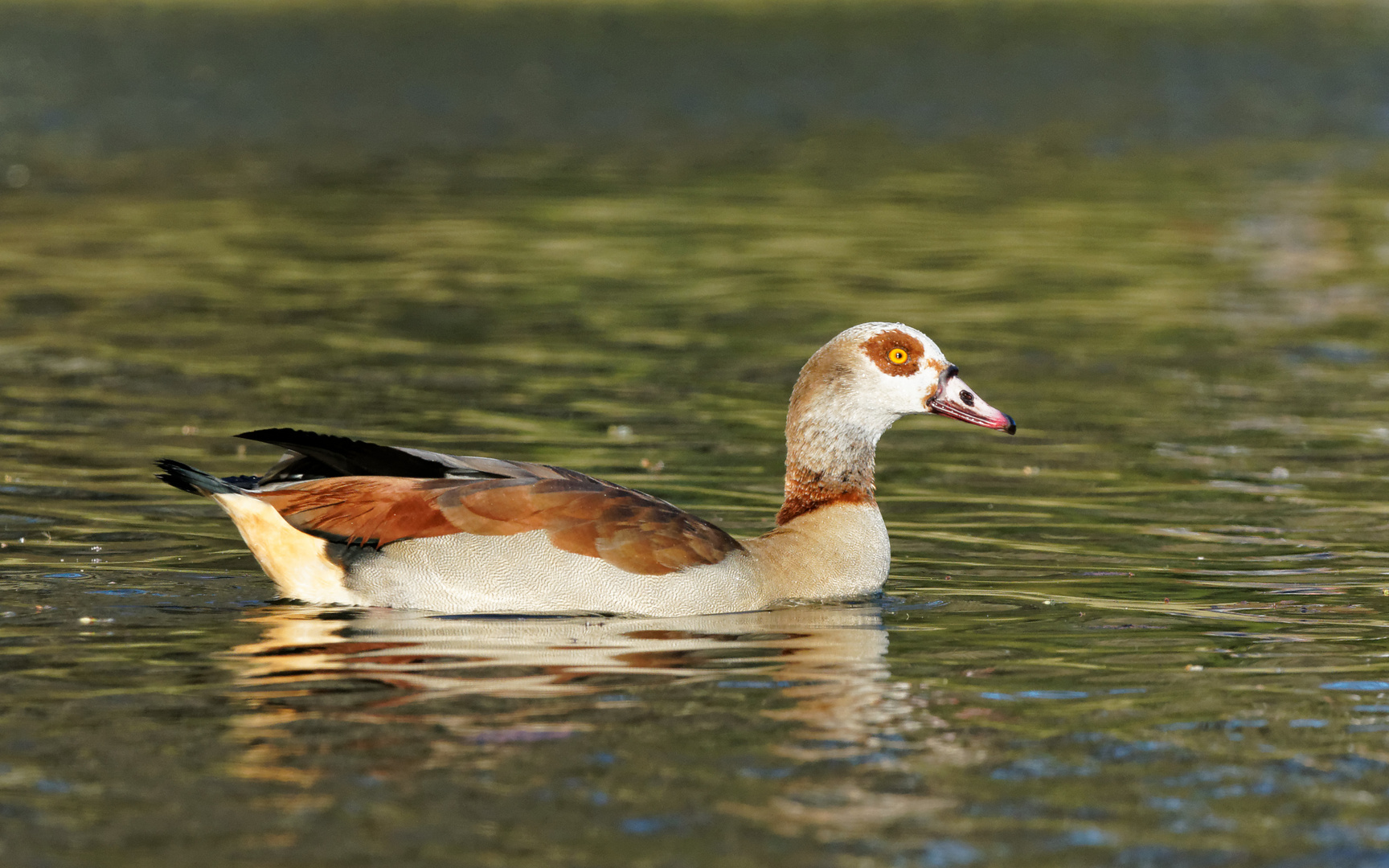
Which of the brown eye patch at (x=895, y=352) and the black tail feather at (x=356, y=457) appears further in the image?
the brown eye patch at (x=895, y=352)

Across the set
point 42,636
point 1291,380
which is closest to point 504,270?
point 1291,380

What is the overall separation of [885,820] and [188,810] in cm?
222

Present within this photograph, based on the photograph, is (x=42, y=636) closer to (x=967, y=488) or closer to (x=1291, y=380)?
(x=967, y=488)

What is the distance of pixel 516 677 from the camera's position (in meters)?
8.23

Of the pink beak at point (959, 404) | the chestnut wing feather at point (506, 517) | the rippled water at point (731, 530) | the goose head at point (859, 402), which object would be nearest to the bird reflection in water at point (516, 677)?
the rippled water at point (731, 530)

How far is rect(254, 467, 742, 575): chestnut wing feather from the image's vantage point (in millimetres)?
9250

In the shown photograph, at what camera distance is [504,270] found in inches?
849

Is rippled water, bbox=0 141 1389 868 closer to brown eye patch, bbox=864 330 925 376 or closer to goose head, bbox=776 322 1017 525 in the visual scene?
goose head, bbox=776 322 1017 525

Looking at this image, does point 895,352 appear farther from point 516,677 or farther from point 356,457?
point 516,677

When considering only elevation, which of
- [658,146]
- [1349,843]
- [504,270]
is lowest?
[1349,843]

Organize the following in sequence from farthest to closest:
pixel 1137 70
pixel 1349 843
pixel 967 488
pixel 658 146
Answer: pixel 1137 70 < pixel 658 146 < pixel 967 488 < pixel 1349 843

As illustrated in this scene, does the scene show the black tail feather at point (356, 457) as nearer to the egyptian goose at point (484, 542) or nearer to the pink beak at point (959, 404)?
the egyptian goose at point (484, 542)

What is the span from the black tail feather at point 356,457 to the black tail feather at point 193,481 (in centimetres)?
25

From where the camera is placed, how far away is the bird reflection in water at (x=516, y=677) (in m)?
7.37
